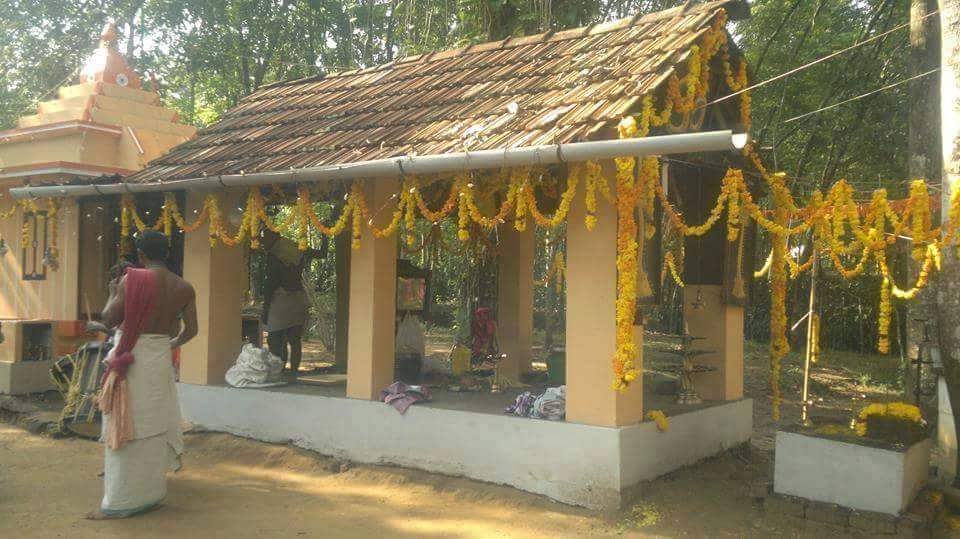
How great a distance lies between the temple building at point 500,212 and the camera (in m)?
5.62

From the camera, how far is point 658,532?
518 centimetres

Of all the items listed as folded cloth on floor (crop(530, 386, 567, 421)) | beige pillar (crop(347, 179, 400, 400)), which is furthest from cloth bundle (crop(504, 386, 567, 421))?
beige pillar (crop(347, 179, 400, 400))

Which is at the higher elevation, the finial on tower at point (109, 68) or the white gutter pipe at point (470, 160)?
the finial on tower at point (109, 68)

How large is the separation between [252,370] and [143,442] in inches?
103

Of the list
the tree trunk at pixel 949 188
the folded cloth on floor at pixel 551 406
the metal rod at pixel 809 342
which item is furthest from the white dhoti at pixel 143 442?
the tree trunk at pixel 949 188

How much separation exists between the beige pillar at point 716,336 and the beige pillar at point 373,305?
10.0 feet

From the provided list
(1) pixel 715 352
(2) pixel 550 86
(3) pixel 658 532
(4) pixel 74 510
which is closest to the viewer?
(3) pixel 658 532

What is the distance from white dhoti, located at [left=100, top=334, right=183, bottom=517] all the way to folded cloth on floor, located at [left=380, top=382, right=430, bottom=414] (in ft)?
6.52

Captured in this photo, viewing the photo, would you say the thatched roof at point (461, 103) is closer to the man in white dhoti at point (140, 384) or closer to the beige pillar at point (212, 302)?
the beige pillar at point (212, 302)

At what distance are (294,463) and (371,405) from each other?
3.17 ft

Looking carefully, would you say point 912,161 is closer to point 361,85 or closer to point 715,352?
point 715,352

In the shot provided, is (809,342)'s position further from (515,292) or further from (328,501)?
(328,501)

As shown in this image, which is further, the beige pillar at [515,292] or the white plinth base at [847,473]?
the beige pillar at [515,292]

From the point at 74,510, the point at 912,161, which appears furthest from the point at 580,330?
the point at 912,161
